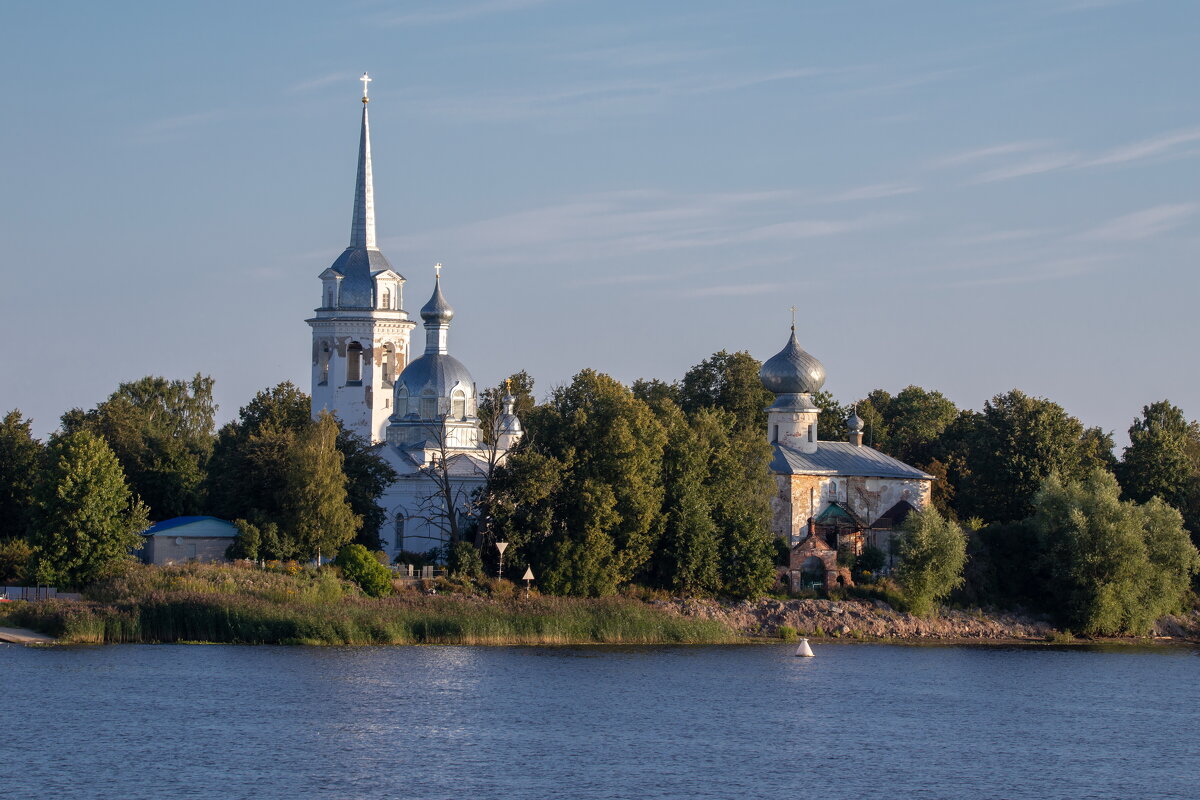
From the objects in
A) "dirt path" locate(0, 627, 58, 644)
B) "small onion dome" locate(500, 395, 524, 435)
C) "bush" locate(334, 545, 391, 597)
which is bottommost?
"dirt path" locate(0, 627, 58, 644)

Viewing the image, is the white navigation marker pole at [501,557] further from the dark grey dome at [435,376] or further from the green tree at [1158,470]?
the green tree at [1158,470]

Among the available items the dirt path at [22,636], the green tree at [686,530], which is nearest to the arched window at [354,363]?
the green tree at [686,530]

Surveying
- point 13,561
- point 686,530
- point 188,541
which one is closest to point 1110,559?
point 686,530

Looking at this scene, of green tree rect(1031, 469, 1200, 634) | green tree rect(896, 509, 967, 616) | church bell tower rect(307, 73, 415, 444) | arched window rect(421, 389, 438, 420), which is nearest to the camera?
green tree rect(896, 509, 967, 616)

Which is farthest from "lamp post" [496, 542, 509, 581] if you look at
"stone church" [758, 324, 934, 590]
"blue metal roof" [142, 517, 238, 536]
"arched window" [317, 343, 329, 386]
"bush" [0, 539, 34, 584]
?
"arched window" [317, 343, 329, 386]

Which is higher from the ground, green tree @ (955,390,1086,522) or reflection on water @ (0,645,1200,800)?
green tree @ (955,390,1086,522)

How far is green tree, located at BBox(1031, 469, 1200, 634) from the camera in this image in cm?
6338

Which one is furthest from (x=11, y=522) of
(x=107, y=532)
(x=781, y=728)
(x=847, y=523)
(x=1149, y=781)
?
(x=1149, y=781)

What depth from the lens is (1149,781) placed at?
35.1 m

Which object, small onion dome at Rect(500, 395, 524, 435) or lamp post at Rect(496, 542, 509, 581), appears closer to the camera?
lamp post at Rect(496, 542, 509, 581)

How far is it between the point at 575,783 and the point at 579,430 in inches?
1134

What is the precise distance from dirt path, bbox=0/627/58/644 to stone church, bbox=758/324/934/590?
91.6 feet

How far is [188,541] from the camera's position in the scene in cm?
6059

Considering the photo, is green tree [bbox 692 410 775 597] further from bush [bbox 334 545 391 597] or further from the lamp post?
bush [bbox 334 545 391 597]
